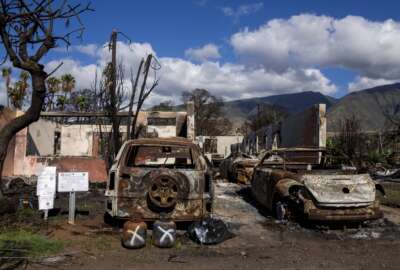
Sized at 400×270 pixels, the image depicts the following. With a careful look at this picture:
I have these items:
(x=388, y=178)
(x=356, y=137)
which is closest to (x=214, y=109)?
(x=356, y=137)

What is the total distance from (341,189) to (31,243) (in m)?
5.07

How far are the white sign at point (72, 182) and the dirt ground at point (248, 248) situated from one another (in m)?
0.60

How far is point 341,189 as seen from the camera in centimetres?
815

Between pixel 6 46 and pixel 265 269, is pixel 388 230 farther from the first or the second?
pixel 6 46

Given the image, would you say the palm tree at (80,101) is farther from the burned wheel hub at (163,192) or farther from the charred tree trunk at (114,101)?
the burned wheel hub at (163,192)

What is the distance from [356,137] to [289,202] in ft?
55.9

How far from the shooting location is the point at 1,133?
8.88 m

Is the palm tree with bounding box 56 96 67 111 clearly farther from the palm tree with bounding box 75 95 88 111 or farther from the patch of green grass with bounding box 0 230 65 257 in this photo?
the patch of green grass with bounding box 0 230 65 257

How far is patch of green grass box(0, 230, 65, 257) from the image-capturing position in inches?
249

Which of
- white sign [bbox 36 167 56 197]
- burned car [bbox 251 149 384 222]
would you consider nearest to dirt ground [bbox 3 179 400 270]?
burned car [bbox 251 149 384 222]

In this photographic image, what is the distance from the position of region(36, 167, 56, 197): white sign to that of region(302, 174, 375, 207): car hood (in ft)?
14.8

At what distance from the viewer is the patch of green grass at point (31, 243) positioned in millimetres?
6337

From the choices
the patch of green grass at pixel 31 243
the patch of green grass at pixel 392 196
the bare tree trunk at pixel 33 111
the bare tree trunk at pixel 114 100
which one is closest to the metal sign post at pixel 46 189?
the bare tree trunk at pixel 33 111

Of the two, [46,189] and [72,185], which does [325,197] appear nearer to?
[72,185]
